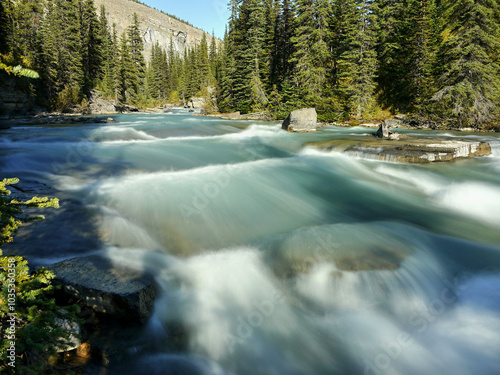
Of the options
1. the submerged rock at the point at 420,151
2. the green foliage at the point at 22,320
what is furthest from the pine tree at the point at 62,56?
the green foliage at the point at 22,320

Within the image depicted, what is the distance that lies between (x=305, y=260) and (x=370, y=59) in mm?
26448

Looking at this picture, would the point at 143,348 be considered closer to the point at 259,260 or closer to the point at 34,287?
the point at 34,287

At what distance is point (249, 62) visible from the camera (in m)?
30.8

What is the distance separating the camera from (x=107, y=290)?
2.94m

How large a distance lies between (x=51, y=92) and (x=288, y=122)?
30915 mm

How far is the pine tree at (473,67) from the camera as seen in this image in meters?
18.2

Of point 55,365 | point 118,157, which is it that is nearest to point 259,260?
point 55,365

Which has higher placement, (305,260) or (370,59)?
(370,59)

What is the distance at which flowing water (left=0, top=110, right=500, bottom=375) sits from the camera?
3.02 meters

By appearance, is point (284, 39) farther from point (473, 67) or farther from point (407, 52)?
point (473, 67)

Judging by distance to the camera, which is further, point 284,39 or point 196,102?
point 196,102

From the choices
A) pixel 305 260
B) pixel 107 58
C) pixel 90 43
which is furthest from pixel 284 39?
pixel 107 58

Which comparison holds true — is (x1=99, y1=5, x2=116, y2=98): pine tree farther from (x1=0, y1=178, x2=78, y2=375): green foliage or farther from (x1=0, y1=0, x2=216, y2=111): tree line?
(x1=0, y1=178, x2=78, y2=375): green foliage

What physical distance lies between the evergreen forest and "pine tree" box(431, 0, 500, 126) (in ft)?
0.23
